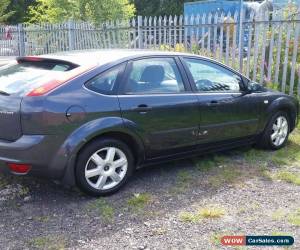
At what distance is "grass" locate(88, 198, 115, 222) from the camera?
13.8 ft

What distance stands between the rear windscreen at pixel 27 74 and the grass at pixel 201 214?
1847mm

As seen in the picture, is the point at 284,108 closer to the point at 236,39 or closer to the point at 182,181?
the point at 182,181

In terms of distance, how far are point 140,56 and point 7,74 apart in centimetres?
144

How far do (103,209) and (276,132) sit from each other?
10.4 ft

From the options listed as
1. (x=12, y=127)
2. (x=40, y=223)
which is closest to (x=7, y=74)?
(x=12, y=127)

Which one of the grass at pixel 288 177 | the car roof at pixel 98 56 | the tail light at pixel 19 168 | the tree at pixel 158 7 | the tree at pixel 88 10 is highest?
the tree at pixel 158 7

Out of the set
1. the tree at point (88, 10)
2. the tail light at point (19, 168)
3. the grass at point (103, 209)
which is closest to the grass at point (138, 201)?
the grass at point (103, 209)

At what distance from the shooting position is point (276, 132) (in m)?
6.48

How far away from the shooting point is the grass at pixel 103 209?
165 inches

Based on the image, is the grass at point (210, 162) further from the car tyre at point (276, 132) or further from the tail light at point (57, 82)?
the tail light at point (57, 82)

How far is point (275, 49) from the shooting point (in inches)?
359

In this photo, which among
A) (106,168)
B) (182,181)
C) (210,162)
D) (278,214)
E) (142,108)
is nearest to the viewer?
(278,214)

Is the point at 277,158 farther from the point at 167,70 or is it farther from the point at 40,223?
the point at 40,223

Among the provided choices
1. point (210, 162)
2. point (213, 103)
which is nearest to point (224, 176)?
point (210, 162)
